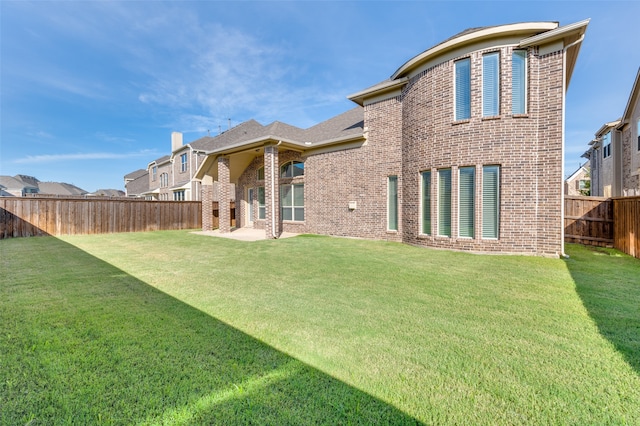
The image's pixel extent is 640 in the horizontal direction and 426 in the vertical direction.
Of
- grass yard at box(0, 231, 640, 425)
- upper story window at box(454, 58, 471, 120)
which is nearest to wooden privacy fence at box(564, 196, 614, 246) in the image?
grass yard at box(0, 231, 640, 425)

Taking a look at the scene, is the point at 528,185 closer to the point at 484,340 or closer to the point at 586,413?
the point at 484,340

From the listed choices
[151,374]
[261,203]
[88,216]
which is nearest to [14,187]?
[88,216]

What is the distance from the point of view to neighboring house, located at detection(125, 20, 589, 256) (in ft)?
23.9

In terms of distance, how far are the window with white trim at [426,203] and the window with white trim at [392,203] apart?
1231 mm

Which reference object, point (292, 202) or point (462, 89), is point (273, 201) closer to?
point (292, 202)

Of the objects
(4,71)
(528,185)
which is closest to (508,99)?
(528,185)

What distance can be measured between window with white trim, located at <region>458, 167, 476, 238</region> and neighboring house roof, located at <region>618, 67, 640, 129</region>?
11.8 metres

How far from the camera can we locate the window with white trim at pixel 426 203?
8.84 metres

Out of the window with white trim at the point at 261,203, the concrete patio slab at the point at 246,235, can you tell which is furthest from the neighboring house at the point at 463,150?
Result: the window with white trim at the point at 261,203

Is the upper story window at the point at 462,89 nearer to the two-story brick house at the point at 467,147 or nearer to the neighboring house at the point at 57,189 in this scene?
the two-story brick house at the point at 467,147

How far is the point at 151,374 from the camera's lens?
2262 mm

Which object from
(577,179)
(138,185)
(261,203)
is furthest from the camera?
(138,185)

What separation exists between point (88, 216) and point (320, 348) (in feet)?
53.9

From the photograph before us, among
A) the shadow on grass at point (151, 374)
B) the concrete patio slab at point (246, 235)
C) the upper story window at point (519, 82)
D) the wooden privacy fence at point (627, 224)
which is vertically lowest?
the shadow on grass at point (151, 374)
